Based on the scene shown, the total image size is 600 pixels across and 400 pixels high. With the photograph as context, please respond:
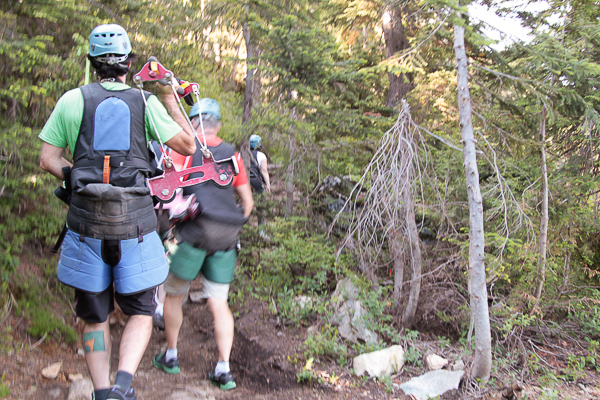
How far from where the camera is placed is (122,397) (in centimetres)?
228

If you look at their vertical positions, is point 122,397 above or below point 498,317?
above

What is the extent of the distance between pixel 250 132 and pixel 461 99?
2.53m

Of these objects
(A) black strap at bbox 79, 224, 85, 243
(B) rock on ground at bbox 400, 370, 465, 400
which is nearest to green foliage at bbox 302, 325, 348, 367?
(B) rock on ground at bbox 400, 370, 465, 400

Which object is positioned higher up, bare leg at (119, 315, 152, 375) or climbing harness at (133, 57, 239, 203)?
climbing harness at (133, 57, 239, 203)

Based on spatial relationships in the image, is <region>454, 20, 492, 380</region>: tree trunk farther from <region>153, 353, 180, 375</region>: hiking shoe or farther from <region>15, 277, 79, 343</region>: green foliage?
<region>15, 277, 79, 343</region>: green foliage

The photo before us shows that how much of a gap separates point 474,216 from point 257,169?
3.92m

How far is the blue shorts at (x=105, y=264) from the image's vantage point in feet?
7.66

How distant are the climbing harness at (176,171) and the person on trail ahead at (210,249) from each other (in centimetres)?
7

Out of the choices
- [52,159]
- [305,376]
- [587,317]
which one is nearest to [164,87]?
[52,159]

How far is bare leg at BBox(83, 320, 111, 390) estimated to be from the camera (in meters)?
2.39

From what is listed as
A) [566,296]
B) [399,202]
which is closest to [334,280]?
[399,202]

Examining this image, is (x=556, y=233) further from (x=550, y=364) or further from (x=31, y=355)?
(x=31, y=355)

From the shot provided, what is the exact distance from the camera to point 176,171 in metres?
2.96

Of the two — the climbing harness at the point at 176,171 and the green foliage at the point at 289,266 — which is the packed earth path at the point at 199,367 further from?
the climbing harness at the point at 176,171
